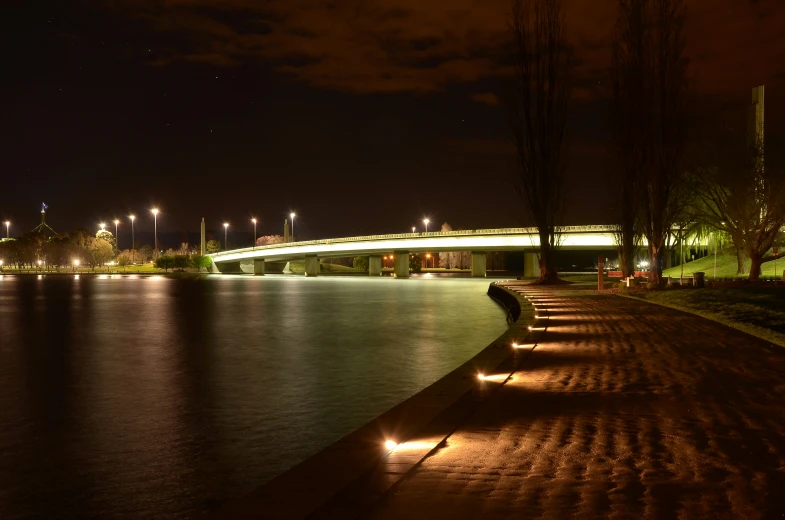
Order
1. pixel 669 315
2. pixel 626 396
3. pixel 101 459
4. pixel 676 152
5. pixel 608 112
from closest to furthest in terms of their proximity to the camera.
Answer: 1. pixel 101 459
2. pixel 626 396
3. pixel 669 315
4. pixel 676 152
5. pixel 608 112

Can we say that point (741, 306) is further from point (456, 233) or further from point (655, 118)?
point (456, 233)

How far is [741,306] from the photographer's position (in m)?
24.2

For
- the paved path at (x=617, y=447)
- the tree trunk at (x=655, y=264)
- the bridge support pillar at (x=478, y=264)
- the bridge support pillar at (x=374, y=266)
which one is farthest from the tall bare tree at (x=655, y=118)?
the bridge support pillar at (x=374, y=266)

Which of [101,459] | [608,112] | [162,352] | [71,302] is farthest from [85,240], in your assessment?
[101,459]

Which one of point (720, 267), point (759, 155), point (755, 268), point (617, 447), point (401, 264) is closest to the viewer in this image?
point (617, 447)

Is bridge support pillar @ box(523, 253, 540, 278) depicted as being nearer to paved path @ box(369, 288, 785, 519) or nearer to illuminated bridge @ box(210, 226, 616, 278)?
illuminated bridge @ box(210, 226, 616, 278)

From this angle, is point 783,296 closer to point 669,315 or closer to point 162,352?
point 669,315

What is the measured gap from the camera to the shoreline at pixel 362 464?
5.72 meters

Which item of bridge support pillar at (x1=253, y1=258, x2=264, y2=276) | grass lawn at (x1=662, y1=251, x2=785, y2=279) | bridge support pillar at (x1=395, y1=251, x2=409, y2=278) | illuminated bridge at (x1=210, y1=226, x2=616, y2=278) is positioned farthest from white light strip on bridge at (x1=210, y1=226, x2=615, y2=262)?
grass lawn at (x1=662, y1=251, x2=785, y2=279)

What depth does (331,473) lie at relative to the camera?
6523mm

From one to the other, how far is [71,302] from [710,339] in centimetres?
4473

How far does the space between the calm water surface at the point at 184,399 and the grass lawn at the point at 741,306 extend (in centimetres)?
705

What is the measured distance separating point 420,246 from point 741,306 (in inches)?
3402

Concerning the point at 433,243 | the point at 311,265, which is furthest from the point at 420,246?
the point at 311,265
